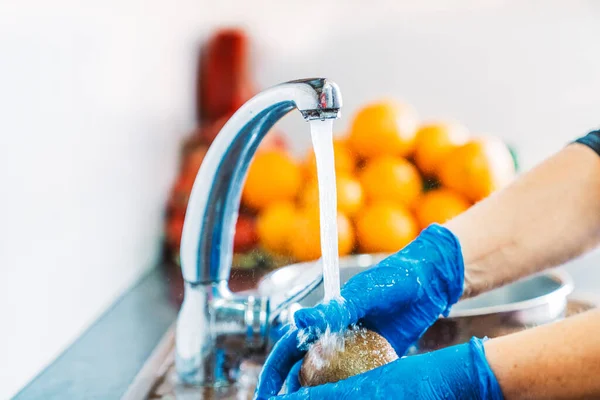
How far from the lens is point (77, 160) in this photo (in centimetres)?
86

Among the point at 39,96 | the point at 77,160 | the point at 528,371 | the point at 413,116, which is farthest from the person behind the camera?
the point at 413,116

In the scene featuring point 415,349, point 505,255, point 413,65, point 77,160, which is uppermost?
point 413,65

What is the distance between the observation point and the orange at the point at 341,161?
122 cm

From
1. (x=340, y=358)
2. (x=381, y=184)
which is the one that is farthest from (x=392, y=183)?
(x=340, y=358)

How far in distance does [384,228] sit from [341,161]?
17 centimetres

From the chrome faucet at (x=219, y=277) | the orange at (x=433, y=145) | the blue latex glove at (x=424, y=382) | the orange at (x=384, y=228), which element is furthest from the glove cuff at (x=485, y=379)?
the orange at (x=433, y=145)

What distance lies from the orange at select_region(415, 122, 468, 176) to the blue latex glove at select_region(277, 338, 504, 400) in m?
0.66

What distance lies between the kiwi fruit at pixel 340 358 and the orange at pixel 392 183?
550mm

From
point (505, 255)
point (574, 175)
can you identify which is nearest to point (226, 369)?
point (505, 255)

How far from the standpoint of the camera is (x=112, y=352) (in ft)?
2.78

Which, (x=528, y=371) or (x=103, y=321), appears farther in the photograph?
(x=103, y=321)

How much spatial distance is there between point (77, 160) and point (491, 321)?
0.58 meters

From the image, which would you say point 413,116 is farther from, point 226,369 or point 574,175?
point 226,369

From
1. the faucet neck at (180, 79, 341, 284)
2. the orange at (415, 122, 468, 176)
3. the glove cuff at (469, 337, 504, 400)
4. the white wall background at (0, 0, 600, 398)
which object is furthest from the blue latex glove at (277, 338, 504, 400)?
the orange at (415, 122, 468, 176)
